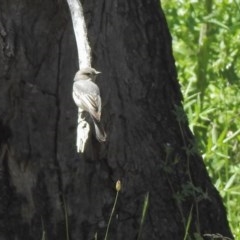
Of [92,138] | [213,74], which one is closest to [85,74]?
[92,138]

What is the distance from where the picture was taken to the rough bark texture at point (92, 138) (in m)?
4.15

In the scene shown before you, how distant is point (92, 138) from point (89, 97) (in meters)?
0.31

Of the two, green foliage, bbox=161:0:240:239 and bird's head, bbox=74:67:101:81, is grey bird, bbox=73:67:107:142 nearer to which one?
bird's head, bbox=74:67:101:81

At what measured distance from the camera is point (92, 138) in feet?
13.0

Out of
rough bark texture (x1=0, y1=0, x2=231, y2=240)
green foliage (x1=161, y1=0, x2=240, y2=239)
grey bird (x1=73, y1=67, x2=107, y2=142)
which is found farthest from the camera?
green foliage (x1=161, y1=0, x2=240, y2=239)

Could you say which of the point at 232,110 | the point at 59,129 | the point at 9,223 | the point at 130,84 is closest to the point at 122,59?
the point at 130,84

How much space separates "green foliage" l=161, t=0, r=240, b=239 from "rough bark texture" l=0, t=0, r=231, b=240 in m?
1.19

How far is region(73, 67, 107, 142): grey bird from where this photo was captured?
12.0ft

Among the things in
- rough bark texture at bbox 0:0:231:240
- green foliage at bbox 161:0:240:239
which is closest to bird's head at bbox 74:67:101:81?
rough bark texture at bbox 0:0:231:240

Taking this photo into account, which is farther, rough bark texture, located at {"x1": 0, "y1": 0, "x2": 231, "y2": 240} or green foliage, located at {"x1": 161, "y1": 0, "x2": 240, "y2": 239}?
green foliage, located at {"x1": 161, "y1": 0, "x2": 240, "y2": 239}

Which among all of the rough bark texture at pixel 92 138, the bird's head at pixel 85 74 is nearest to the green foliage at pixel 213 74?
the rough bark texture at pixel 92 138

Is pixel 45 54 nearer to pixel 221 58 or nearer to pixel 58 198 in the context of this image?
pixel 58 198

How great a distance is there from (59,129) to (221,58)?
7.75 ft

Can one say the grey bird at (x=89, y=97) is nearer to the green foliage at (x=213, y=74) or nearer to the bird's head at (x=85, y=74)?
the bird's head at (x=85, y=74)
